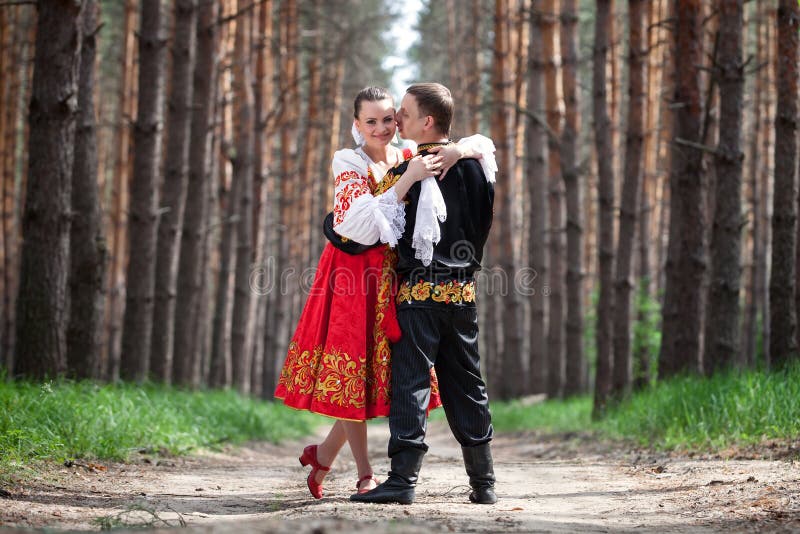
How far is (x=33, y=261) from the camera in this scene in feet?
25.1

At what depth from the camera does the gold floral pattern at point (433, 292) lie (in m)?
4.84

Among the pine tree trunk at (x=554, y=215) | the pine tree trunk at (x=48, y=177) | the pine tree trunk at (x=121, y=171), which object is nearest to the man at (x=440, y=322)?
the pine tree trunk at (x=48, y=177)

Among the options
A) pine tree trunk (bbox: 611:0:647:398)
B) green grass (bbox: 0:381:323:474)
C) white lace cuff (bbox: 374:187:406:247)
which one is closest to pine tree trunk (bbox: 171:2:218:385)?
green grass (bbox: 0:381:323:474)

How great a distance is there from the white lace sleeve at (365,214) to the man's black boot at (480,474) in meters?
1.21

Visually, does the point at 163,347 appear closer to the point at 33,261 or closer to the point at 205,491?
the point at 33,261

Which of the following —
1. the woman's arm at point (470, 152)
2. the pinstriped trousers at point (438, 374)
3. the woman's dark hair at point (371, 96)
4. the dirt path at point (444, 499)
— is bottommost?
the dirt path at point (444, 499)

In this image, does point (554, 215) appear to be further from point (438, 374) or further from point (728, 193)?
point (438, 374)

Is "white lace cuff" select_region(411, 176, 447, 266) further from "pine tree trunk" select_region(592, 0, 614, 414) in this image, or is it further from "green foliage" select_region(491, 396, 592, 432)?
"pine tree trunk" select_region(592, 0, 614, 414)

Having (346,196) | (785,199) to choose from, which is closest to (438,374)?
(346,196)

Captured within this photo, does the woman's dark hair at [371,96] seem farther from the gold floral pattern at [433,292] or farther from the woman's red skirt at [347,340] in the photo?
the gold floral pattern at [433,292]

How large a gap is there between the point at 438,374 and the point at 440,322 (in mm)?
365

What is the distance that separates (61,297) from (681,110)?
6839mm

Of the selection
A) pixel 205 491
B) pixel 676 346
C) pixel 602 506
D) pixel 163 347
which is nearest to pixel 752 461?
pixel 602 506

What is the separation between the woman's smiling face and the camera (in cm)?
508
